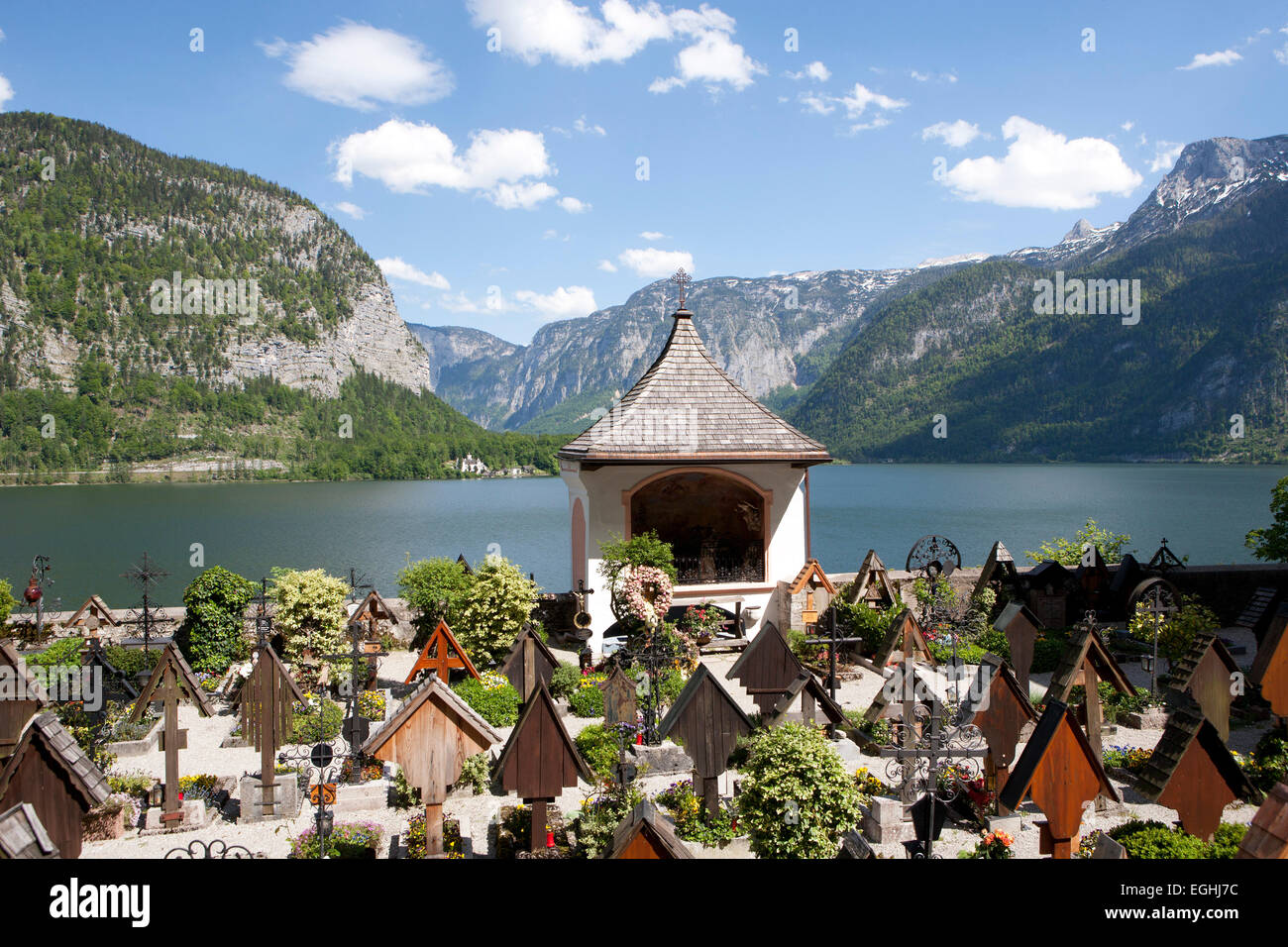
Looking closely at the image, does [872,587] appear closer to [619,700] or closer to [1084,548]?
[1084,548]

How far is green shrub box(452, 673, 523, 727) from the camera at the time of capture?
44.7ft

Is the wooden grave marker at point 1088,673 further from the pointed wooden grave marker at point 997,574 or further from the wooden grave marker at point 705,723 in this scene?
the pointed wooden grave marker at point 997,574

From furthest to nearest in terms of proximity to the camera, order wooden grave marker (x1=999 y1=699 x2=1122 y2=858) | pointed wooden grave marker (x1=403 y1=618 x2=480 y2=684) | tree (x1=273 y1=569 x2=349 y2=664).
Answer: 1. tree (x1=273 y1=569 x2=349 y2=664)
2. pointed wooden grave marker (x1=403 y1=618 x2=480 y2=684)
3. wooden grave marker (x1=999 y1=699 x2=1122 y2=858)

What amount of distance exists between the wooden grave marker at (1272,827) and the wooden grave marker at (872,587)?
1550 centimetres

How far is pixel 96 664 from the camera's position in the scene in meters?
14.0

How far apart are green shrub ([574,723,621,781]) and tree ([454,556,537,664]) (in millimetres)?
4136

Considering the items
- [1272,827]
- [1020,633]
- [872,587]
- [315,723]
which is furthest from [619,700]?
[1272,827]

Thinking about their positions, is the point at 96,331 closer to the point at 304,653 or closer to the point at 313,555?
the point at 313,555

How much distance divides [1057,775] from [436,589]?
1329cm

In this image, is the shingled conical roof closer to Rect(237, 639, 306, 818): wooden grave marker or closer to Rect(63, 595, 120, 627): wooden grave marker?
Rect(237, 639, 306, 818): wooden grave marker

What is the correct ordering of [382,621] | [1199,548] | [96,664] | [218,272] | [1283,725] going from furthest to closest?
[218,272], [1199,548], [382,621], [96,664], [1283,725]

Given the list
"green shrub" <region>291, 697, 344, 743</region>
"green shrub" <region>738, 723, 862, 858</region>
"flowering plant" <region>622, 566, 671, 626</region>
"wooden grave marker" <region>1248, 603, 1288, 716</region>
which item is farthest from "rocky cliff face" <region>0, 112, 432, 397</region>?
"wooden grave marker" <region>1248, 603, 1288, 716</region>

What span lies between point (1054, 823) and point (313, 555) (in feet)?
175
